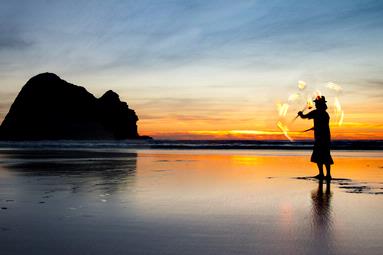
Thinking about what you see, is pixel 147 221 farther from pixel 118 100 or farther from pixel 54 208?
pixel 118 100

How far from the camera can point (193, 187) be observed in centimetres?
1090

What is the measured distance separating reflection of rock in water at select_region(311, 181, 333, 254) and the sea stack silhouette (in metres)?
Result: 139

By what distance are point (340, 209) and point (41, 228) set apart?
15.7ft

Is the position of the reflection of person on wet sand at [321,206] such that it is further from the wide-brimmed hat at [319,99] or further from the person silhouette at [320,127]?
the wide-brimmed hat at [319,99]

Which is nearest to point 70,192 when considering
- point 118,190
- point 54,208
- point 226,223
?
point 118,190

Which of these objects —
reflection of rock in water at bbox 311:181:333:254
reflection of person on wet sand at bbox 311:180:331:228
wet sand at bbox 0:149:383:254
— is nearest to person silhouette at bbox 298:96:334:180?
wet sand at bbox 0:149:383:254

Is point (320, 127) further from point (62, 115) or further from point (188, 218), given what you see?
point (62, 115)

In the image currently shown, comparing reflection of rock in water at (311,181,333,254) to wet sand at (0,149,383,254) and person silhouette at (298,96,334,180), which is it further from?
person silhouette at (298,96,334,180)

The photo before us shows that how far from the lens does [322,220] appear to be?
670cm

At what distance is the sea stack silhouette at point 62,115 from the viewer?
148 metres

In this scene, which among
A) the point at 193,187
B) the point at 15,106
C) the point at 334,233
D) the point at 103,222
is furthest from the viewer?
the point at 15,106

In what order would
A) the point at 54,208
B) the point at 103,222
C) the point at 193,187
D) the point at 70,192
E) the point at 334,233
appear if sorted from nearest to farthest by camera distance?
1. the point at 334,233
2. the point at 103,222
3. the point at 54,208
4. the point at 70,192
5. the point at 193,187

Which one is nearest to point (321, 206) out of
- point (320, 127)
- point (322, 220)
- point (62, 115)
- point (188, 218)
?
point (322, 220)

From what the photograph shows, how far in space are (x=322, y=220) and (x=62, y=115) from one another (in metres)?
153
